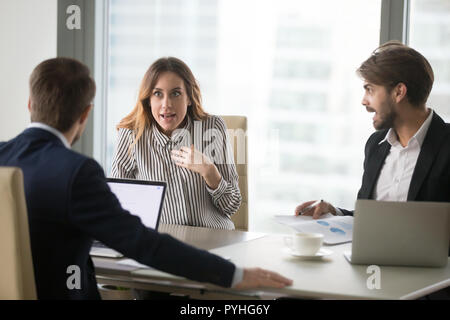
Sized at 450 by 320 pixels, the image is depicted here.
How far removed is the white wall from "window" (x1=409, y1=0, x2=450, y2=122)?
94.2 inches

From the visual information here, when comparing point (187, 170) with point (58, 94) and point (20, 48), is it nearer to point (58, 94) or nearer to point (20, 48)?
point (58, 94)

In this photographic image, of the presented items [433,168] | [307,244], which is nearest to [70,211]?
[307,244]

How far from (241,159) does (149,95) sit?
0.56 metres

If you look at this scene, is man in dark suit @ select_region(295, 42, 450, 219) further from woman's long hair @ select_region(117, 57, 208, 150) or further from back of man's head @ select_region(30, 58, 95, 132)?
back of man's head @ select_region(30, 58, 95, 132)

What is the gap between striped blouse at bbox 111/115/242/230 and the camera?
8.50 feet

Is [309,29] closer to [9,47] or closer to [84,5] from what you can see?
[84,5]

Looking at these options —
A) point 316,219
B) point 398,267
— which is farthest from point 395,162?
point 398,267

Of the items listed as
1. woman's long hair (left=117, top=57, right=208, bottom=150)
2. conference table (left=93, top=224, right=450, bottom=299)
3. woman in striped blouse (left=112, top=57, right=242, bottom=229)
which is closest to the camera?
conference table (left=93, top=224, right=450, bottom=299)

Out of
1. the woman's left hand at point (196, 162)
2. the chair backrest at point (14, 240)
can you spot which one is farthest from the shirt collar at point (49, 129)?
the woman's left hand at point (196, 162)

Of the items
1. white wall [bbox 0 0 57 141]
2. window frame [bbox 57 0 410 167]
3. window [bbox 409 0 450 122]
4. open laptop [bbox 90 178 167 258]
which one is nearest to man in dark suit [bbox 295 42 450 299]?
open laptop [bbox 90 178 167 258]

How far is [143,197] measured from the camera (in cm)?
210

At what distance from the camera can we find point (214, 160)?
8.89 ft

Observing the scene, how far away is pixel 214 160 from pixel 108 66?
182 cm

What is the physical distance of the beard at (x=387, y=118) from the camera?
91.7 inches
